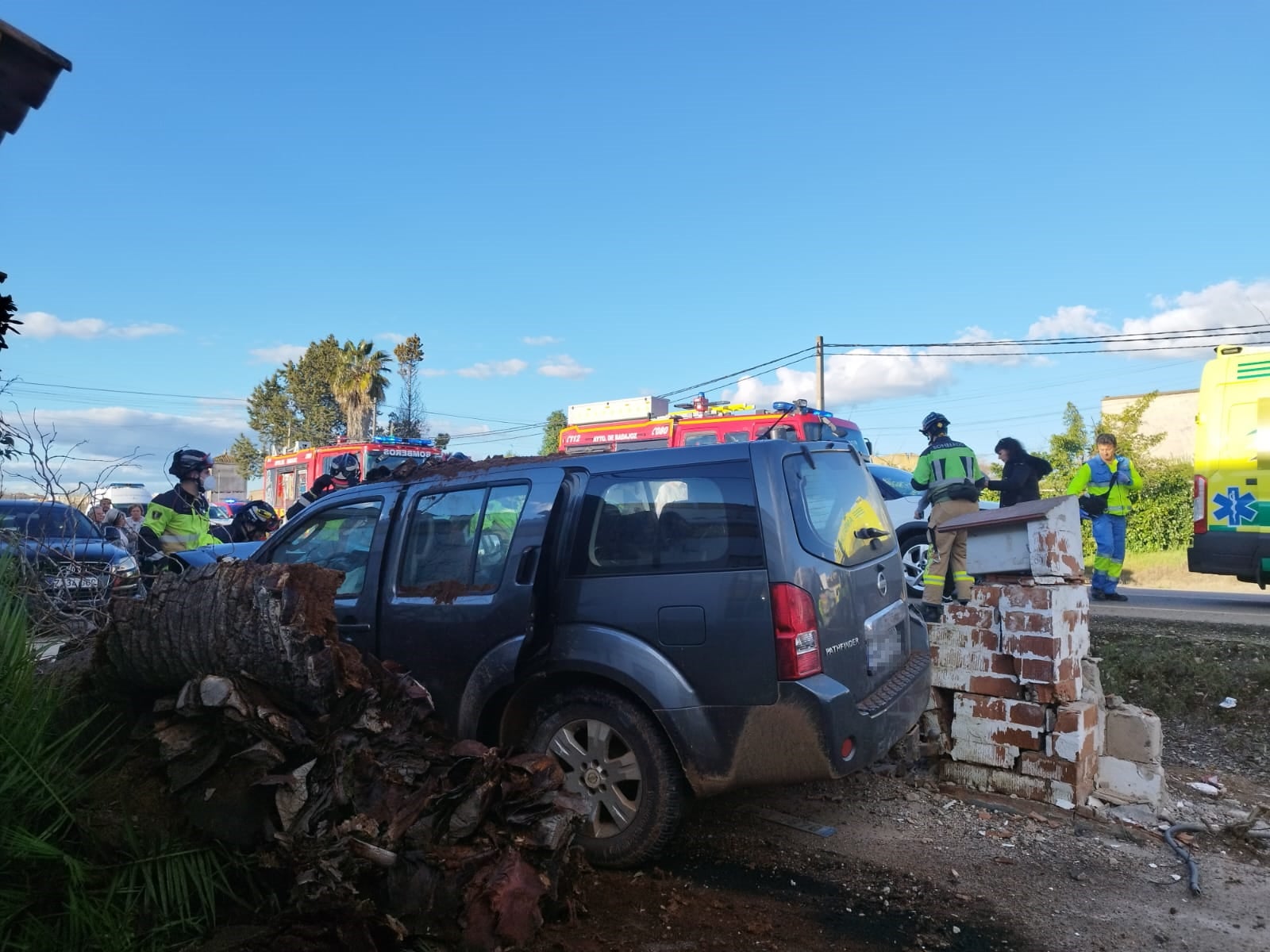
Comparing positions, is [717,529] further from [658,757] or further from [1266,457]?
[1266,457]

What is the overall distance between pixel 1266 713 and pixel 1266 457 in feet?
17.3

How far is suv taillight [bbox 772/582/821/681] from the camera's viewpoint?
3.68 m

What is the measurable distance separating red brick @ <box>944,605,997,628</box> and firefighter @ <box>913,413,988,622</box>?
3.70 meters

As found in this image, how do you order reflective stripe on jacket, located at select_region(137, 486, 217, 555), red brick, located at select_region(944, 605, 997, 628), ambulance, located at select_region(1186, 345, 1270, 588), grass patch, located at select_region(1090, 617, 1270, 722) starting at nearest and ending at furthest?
red brick, located at select_region(944, 605, 997, 628) < grass patch, located at select_region(1090, 617, 1270, 722) < reflective stripe on jacket, located at select_region(137, 486, 217, 555) < ambulance, located at select_region(1186, 345, 1270, 588)

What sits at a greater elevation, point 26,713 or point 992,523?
point 992,523

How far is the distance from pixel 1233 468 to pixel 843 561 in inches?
332

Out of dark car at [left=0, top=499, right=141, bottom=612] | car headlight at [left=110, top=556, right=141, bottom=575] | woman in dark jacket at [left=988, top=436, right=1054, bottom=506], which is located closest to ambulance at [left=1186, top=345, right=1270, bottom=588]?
woman in dark jacket at [left=988, top=436, right=1054, bottom=506]

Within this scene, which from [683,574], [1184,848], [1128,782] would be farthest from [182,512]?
[1184,848]

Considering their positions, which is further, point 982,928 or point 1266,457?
point 1266,457

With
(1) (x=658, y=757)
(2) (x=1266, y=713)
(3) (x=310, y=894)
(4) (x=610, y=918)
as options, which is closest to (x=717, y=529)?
(1) (x=658, y=757)

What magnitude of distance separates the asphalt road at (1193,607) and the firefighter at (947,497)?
177cm

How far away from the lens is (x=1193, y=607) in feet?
34.9

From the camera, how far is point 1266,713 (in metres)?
5.91

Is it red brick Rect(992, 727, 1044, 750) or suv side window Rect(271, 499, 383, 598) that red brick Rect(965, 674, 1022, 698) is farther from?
suv side window Rect(271, 499, 383, 598)
